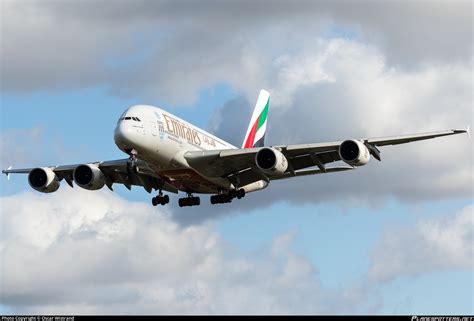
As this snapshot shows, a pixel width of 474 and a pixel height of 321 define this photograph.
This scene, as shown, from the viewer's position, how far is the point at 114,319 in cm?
4403

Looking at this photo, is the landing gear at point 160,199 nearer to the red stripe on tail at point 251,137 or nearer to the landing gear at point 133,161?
the landing gear at point 133,161

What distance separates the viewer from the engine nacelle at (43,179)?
6962 centimetres

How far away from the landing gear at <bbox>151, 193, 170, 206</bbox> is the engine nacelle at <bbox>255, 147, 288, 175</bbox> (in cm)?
872

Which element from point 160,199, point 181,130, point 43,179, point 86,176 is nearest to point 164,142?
point 181,130

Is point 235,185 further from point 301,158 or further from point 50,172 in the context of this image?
point 50,172

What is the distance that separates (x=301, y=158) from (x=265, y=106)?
1912 cm

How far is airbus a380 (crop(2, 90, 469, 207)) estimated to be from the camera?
61.2 metres

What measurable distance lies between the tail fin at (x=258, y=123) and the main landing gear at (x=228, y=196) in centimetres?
959

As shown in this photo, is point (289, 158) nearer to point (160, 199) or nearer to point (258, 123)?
point (160, 199)

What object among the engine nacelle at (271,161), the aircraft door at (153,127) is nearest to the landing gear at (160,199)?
the aircraft door at (153,127)

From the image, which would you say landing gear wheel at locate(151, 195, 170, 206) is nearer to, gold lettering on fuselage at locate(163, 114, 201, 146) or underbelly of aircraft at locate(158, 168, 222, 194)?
underbelly of aircraft at locate(158, 168, 222, 194)

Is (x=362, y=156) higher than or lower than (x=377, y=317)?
higher

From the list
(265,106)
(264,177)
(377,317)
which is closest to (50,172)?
(264,177)

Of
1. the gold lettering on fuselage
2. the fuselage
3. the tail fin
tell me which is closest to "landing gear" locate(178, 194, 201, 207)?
the fuselage
